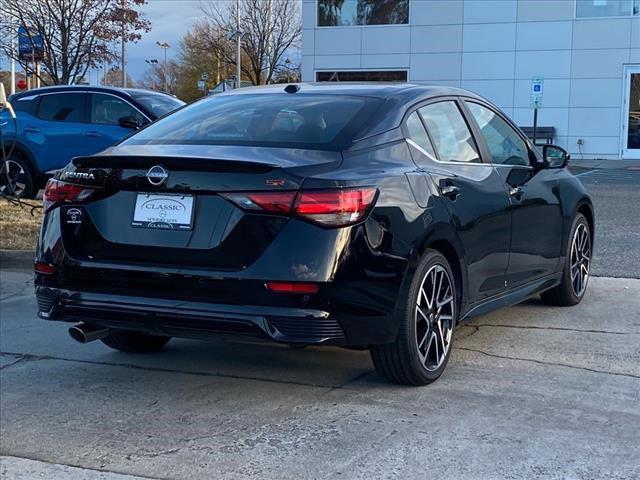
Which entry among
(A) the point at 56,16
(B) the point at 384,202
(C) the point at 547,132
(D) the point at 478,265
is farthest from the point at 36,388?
(C) the point at 547,132

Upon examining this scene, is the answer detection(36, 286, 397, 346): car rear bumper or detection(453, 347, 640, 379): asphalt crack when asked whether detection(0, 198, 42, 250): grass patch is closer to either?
detection(36, 286, 397, 346): car rear bumper

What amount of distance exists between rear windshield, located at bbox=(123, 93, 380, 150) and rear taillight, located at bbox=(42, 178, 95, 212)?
1.54ft

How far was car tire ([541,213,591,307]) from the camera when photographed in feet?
20.5

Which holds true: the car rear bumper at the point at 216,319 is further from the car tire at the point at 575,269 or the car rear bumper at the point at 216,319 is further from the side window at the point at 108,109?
the side window at the point at 108,109

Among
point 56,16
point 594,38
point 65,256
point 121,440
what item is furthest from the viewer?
point 594,38

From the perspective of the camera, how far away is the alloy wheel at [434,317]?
14.3ft

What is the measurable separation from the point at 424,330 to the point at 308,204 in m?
1.11

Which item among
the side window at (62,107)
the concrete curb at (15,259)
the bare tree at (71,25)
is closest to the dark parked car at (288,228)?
the concrete curb at (15,259)

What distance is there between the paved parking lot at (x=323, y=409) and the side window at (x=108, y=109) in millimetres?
5980

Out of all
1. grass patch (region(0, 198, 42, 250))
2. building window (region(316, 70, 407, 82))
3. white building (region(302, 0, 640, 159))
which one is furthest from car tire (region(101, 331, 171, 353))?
building window (region(316, 70, 407, 82))

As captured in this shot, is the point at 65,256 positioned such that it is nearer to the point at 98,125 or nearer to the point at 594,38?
the point at 98,125

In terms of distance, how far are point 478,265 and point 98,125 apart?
816cm

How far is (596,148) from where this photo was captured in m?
27.6

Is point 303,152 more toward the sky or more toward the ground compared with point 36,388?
more toward the sky
